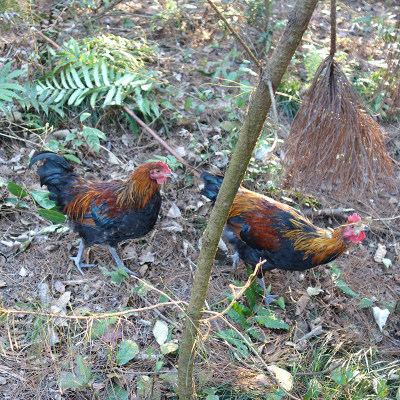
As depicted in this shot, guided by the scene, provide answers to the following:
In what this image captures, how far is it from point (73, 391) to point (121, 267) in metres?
1.39

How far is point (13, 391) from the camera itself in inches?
128

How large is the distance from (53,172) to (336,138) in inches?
124

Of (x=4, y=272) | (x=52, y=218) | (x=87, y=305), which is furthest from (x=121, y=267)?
(x=4, y=272)

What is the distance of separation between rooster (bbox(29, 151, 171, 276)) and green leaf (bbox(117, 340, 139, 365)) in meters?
1.11

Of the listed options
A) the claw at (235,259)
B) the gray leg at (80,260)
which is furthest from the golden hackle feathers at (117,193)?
the claw at (235,259)

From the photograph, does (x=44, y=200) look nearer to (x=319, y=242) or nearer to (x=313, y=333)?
(x=319, y=242)

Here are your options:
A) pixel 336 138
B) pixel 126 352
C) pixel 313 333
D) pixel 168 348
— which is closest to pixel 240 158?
pixel 336 138

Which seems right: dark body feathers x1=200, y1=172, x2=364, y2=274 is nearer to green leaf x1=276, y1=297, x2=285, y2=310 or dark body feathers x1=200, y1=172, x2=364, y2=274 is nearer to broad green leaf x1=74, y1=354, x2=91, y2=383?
green leaf x1=276, y1=297, x2=285, y2=310

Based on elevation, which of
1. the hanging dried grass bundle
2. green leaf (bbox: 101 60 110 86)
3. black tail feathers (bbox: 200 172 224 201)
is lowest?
black tail feathers (bbox: 200 172 224 201)

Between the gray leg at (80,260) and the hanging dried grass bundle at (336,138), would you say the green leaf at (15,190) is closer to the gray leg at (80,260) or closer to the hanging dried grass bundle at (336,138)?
the gray leg at (80,260)

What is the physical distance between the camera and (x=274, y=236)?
170 inches

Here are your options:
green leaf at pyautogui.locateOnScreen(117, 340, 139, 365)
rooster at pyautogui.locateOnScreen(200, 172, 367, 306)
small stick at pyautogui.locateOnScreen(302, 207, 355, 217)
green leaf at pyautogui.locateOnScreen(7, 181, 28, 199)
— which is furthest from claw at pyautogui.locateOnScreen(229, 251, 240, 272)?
green leaf at pyautogui.locateOnScreen(7, 181, 28, 199)

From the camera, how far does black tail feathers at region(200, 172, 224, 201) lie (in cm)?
447

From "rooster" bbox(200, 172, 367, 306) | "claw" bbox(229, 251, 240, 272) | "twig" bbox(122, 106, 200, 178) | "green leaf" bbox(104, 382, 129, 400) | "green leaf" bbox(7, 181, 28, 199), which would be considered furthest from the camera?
"twig" bbox(122, 106, 200, 178)
